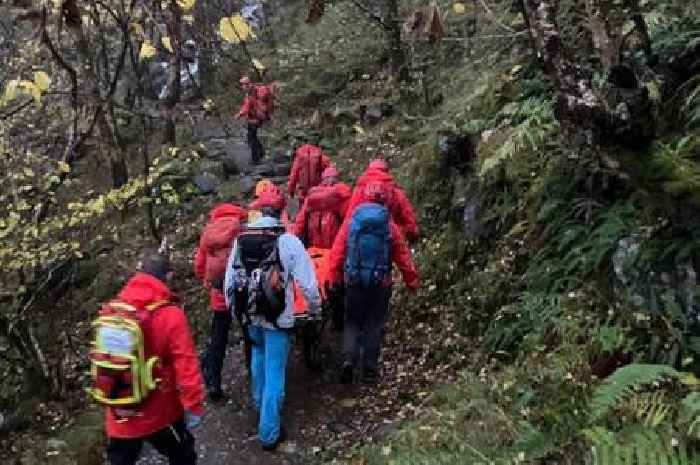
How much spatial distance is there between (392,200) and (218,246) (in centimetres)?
196

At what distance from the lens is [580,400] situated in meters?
4.92

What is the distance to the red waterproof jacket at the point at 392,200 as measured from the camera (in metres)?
7.84

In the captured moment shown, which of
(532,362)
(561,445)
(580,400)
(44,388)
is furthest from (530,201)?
(44,388)

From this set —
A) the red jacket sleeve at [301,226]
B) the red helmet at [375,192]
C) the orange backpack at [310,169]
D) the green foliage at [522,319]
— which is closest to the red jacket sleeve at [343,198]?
the red jacket sleeve at [301,226]

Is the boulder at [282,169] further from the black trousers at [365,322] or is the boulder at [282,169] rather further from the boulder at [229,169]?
the black trousers at [365,322]

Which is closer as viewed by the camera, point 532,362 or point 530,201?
point 532,362

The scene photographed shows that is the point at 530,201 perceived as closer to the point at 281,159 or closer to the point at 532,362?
the point at 532,362

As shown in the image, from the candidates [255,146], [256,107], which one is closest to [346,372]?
[256,107]

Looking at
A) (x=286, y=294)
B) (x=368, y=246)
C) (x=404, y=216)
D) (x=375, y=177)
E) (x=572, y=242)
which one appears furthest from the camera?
(x=404, y=216)

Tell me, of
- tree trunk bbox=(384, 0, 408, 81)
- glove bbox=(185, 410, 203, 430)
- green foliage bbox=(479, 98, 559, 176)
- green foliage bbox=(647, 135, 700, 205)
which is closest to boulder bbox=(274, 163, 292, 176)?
tree trunk bbox=(384, 0, 408, 81)

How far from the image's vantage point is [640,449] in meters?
3.68

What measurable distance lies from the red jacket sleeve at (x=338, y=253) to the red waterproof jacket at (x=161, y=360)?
260cm

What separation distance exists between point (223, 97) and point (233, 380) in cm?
1771

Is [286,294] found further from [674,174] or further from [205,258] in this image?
[674,174]
